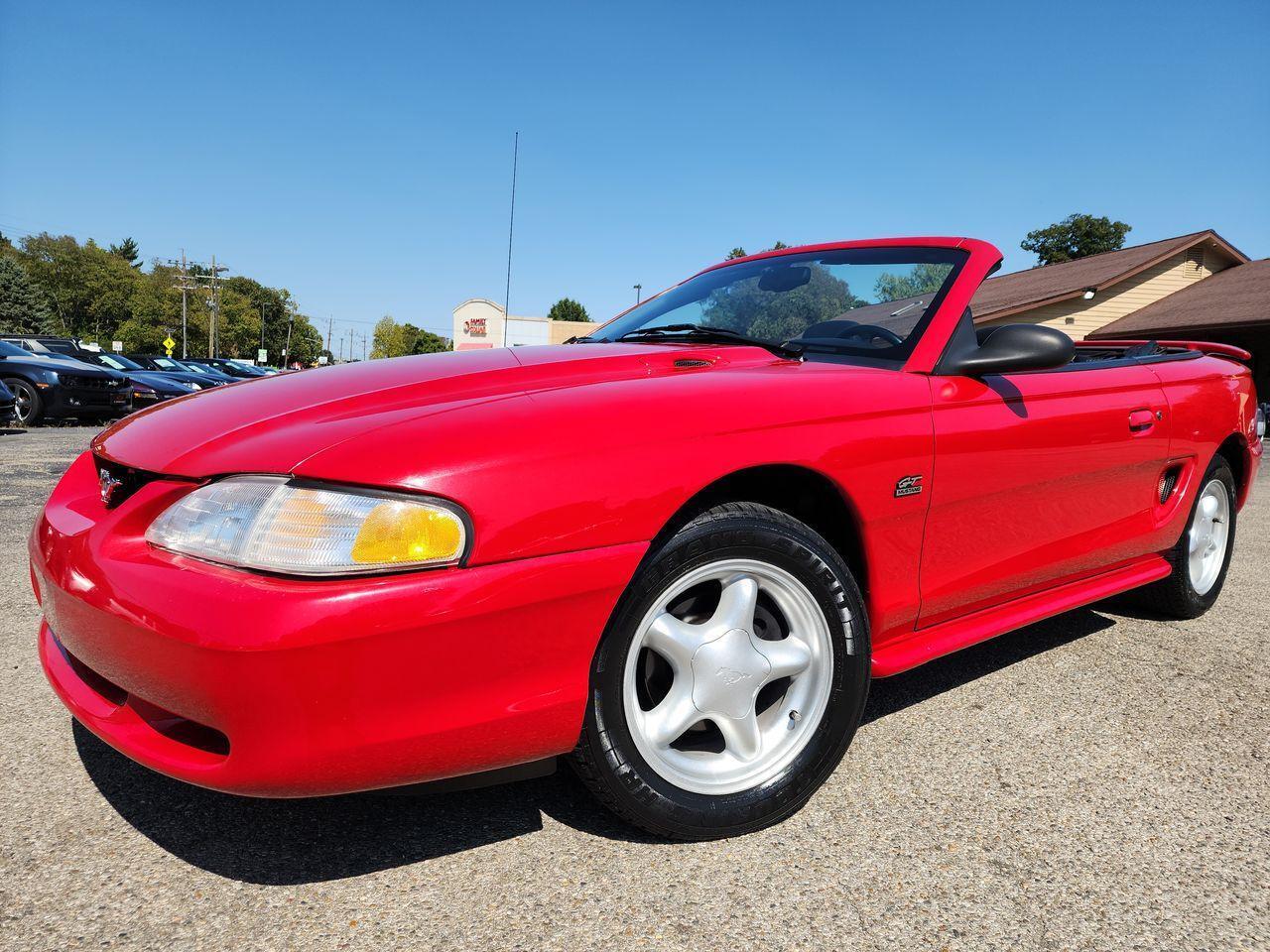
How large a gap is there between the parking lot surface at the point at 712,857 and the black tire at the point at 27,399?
11344 mm

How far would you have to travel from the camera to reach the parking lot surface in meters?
1.44

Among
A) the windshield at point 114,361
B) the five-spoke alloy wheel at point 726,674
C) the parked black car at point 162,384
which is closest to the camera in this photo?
the five-spoke alloy wheel at point 726,674

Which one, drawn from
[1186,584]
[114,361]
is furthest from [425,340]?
[1186,584]

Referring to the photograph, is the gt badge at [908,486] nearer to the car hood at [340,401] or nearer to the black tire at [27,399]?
the car hood at [340,401]

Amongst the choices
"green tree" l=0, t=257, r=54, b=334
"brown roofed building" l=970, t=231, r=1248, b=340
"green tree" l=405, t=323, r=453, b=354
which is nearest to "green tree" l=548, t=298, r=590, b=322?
"green tree" l=405, t=323, r=453, b=354

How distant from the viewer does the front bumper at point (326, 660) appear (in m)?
1.30

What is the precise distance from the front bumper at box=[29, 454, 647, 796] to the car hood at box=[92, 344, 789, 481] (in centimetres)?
15

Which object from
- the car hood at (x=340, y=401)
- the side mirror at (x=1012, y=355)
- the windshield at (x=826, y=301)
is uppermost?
the windshield at (x=826, y=301)

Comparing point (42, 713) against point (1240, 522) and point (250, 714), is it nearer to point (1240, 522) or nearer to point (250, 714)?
point (250, 714)

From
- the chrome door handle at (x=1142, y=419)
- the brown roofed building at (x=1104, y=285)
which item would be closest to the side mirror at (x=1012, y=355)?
the chrome door handle at (x=1142, y=419)

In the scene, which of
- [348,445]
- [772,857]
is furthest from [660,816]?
[348,445]

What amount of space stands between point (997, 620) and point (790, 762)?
85 centimetres

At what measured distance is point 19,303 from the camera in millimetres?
67812

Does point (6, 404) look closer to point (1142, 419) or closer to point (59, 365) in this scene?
point (59, 365)
